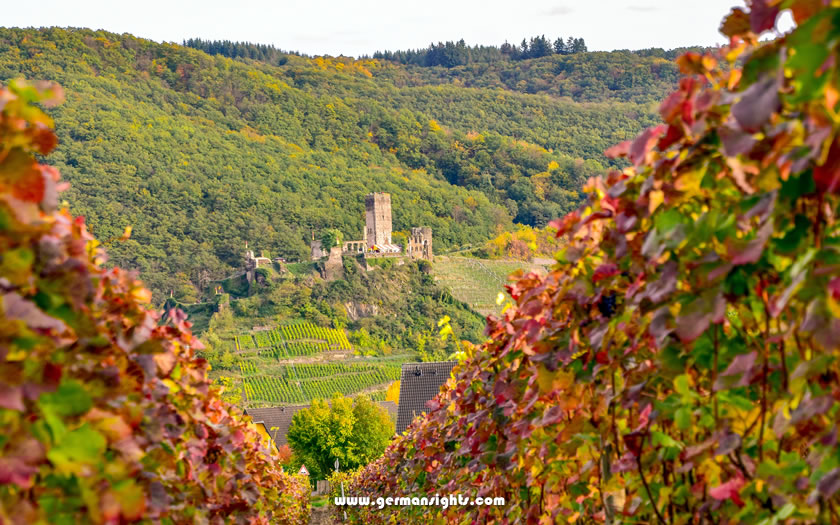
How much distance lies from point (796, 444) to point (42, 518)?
1.01 meters

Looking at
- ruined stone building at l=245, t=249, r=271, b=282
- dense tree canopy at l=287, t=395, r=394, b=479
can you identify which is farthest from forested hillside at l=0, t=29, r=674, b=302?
dense tree canopy at l=287, t=395, r=394, b=479

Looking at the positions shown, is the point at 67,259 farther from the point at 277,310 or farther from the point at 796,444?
the point at 277,310

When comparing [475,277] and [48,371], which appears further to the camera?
[475,277]

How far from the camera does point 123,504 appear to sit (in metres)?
1.33

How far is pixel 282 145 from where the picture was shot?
99.4 metres

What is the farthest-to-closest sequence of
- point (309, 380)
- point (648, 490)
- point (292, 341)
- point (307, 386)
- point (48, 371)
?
1. point (292, 341)
2. point (309, 380)
3. point (307, 386)
4. point (648, 490)
5. point (48, 371)

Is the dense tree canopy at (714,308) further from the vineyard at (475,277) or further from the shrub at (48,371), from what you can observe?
the vineyard at (475,277)

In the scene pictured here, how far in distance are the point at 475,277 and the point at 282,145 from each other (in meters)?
34.3

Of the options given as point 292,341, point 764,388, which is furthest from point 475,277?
point 764,388

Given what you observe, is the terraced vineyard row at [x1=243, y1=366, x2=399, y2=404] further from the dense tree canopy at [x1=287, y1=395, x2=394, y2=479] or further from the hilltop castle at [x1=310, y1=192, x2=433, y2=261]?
the dense tree canopy at [x1=287, y1=395, x2=394, y2=479]

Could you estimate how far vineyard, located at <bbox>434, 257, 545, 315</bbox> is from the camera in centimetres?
6888

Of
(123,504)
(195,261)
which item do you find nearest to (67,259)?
(123,504)

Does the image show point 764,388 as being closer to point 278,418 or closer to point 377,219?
point 278,418

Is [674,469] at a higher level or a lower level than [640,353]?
lower
